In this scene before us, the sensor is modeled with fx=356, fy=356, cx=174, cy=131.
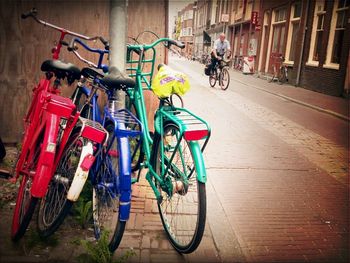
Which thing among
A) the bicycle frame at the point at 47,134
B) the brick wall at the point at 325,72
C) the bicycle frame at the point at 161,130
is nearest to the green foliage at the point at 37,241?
the bicycle frame at the point at 47,134

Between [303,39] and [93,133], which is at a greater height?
[303,39]

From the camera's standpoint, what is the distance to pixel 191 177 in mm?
2586

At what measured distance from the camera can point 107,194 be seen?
254cm

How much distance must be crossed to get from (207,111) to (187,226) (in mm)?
5563

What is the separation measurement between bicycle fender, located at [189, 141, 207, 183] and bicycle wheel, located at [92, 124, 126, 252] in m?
0.53

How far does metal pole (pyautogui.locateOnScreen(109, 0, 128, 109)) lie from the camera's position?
3.02 meters

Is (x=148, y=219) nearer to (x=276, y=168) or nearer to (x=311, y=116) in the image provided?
(x=276, y=168)

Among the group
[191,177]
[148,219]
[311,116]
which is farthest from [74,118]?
[311,116]

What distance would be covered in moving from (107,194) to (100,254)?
0.41 metres

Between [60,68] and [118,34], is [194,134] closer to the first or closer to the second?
[60,68]

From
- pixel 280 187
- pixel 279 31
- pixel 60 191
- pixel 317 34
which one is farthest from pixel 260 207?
pixel 279 31

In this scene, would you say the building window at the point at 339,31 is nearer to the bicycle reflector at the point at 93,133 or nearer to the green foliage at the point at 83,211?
the green foliage at the point at 83,211

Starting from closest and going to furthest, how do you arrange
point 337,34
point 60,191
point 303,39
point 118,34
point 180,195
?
point 60,191 → point 180,195 → point 118,34 → point 337,34 → point 303,39

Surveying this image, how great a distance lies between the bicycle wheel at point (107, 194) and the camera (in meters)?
2.43
